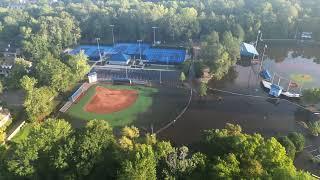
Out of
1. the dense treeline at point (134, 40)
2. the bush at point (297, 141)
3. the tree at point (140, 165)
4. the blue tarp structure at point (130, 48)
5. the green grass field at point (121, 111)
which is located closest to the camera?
the tree at point (140, 165)

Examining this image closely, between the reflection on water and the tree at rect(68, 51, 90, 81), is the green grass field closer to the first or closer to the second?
the tree at rect(68, 51, 90, 81)

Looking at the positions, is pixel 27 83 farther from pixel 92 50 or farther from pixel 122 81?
pixel 92 50

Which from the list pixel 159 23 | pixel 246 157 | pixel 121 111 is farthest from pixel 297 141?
pixel 159 23

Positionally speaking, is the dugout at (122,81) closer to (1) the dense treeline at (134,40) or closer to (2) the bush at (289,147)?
(1) the dense treeline at (134,40)

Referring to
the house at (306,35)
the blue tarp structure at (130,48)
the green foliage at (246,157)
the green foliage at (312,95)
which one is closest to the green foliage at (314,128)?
the green foliage at (312,95)

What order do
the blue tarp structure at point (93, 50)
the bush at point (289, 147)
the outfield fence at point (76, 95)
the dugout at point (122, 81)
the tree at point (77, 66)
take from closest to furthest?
the bush at point (289, 147)
the outfield fence at point (76, 95)
the tree at point (77, 66)
the dugout at point (122, 81)
the blue tarp structure at point (93, 50)
